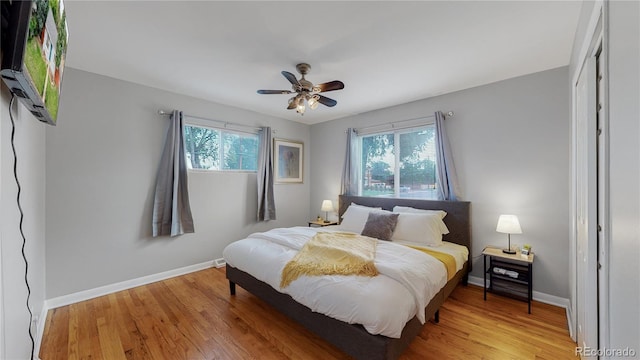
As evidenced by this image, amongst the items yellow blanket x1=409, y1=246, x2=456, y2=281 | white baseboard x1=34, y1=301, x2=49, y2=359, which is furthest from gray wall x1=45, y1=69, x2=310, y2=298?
yellow blanket x1=409, y1=246, x2=456, y2=281

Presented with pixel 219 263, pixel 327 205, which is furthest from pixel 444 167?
pixel 219 263

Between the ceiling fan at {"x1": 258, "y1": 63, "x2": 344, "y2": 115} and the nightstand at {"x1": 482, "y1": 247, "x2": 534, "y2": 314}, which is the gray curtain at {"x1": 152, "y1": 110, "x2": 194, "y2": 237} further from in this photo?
the nightstand at {"x1": 482, "y1": 247, "x2": 534, "y2": 314}

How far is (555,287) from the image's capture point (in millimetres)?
2701

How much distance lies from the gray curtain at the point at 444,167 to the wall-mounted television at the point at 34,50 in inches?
143

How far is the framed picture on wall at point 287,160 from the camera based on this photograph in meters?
4.75

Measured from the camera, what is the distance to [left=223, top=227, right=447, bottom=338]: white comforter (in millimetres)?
1604

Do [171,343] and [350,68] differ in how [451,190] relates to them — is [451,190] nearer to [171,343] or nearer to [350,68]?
[350,68]

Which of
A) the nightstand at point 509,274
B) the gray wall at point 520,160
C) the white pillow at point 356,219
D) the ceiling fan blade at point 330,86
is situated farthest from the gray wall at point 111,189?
the nightstand at point 509,274

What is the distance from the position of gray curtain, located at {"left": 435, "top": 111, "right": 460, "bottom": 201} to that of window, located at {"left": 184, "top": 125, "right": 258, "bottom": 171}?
294cm

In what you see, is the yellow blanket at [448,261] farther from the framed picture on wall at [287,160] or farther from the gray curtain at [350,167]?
the framed picture on wall at [287,160]

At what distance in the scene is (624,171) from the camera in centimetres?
85

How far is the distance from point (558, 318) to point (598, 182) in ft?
5.73

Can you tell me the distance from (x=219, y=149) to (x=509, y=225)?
158 inches

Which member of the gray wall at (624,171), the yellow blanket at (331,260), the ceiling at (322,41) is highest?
the ceiling at (322,41)
